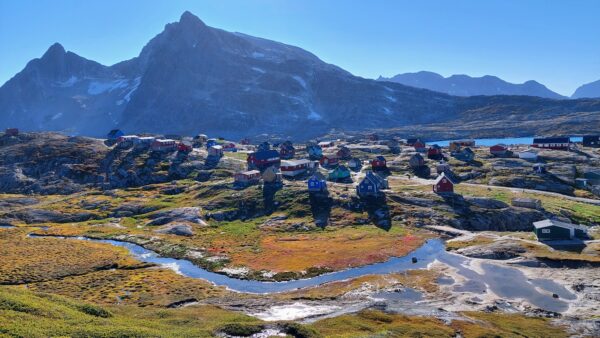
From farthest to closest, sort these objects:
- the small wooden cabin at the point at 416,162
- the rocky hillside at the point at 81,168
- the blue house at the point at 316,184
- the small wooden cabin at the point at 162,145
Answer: the small wooden cabin at the point at 162,145 < the rocky hillside at the point at 81,168 < the small wooden cabin at the point at 416,162 < the blue house at the point at 316,184

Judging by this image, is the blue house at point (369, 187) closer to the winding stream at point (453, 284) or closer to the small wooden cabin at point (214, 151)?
the winding stream at point (453, 284)

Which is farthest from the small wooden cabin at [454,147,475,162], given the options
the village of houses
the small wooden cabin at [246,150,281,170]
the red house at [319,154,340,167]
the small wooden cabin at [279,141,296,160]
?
the small wooden cabin at [246,150,281,170]

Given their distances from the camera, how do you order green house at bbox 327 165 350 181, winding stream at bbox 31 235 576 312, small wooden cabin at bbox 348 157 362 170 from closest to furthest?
1. winding stream at bbox 31 235 576 312
2. green house at bbox 327 165 350 181
3. small wooden cabin at bbox 348 157 362 170

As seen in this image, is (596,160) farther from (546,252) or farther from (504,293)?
(504,293)

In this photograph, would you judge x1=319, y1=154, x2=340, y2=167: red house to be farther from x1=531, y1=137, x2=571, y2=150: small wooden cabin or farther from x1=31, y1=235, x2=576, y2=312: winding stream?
x1=531, y1=137, x2=571, y2=150: small wooden cabin

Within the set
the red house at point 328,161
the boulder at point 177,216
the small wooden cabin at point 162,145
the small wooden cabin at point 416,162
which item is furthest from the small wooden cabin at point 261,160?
the small wooden cabin at point 416,162

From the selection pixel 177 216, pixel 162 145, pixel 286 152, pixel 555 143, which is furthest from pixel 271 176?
pixel 555 143

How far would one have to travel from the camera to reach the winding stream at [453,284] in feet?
204

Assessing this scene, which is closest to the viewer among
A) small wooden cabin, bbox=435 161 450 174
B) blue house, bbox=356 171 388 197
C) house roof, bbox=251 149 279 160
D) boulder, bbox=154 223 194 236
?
boulder, bbox=154 223 194 236

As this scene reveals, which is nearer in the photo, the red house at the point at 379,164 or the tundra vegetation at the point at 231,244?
the tundra vegetation at the point at 231,244

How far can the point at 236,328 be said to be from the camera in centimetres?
4153

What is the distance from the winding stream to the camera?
204 feet

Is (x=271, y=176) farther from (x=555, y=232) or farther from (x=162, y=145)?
(x=555, y=232)

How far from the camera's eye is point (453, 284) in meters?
67.3
